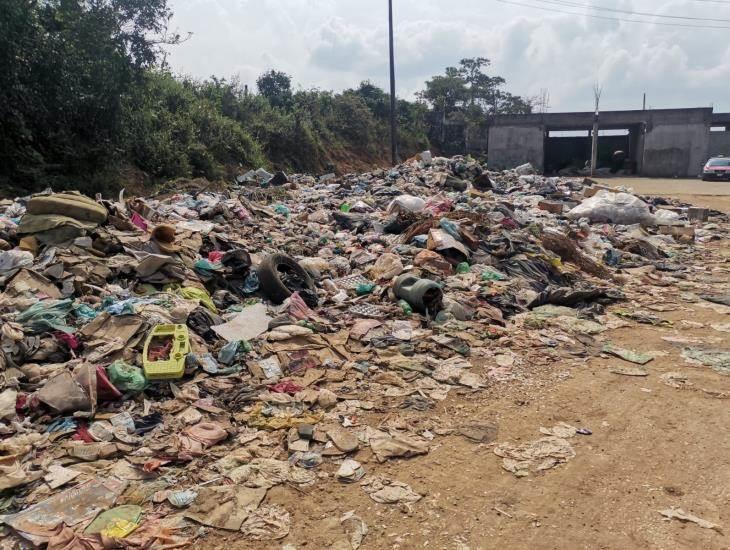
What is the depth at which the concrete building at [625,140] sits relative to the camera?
25156 mm

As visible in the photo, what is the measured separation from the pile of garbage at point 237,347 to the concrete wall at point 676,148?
2094cm

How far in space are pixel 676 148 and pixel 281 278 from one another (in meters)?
26.5

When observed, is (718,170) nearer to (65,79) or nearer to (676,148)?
(676,148)

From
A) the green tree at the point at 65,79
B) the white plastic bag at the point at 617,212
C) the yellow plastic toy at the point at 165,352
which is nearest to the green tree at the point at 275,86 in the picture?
the green tree at the point at 65,79

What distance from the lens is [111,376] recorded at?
3320mm

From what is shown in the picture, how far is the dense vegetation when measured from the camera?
372 inches

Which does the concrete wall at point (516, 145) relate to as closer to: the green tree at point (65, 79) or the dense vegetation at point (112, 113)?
the dense vegetation at point (112, 113)

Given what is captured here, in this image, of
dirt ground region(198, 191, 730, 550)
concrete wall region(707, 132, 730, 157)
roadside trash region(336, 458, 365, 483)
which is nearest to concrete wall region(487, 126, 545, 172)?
concrete wall region(707, 132, 730, 157)

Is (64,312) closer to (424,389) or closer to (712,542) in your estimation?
(424,389)

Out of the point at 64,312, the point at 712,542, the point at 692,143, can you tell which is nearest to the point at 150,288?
the point at 64,312

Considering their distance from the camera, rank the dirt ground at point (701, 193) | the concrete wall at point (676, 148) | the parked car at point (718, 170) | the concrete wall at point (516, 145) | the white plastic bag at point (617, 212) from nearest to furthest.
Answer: the white plastic bag at point (617, 212)
the dirt ground at point (701, 193)
the parked car at point (718, 170)
the concrete wall at point (676, 148)
the concrete wall at point (516, 145)

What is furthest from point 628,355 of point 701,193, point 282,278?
point 701,193

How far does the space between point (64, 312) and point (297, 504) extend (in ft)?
8.69

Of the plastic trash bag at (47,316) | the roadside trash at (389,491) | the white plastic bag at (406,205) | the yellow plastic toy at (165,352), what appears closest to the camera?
the roadside trash at (389,491)
